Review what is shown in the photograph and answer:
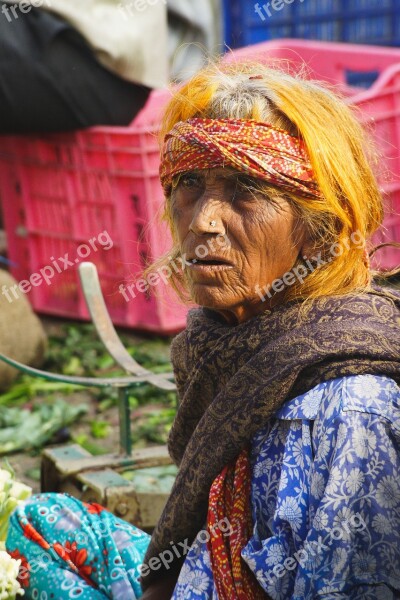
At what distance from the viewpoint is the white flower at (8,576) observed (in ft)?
7.66

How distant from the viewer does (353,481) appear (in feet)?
5.78

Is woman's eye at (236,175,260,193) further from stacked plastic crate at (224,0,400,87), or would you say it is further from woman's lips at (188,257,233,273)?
stacked plastic crate at (224,0,400,87)

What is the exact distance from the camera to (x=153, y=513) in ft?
10.6

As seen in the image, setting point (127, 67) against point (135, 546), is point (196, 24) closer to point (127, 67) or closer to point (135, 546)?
point (127, 67)

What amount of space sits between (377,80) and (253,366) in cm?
433

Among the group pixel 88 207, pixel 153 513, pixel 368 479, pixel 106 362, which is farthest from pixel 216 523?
pixel 88 207

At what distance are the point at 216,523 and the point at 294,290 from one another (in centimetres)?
52

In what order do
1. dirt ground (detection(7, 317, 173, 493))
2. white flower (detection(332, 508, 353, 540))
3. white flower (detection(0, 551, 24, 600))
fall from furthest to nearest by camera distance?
dirt ground (detection(7, 317, 173, 493)), white flower (detection(0, 551, 24, 600)), white flower (detection(332, 508, 353, 540))

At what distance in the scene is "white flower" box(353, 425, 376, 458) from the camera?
1.77 meters
